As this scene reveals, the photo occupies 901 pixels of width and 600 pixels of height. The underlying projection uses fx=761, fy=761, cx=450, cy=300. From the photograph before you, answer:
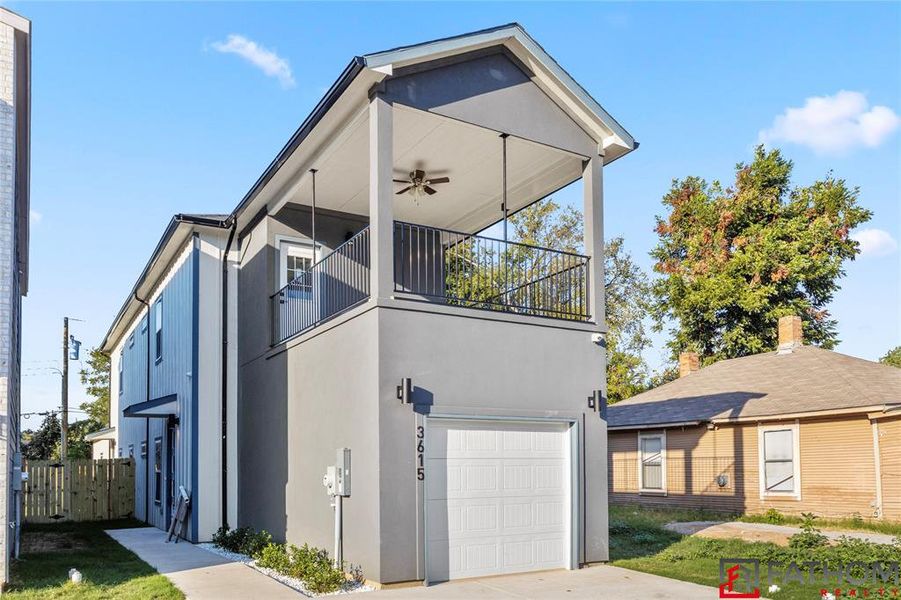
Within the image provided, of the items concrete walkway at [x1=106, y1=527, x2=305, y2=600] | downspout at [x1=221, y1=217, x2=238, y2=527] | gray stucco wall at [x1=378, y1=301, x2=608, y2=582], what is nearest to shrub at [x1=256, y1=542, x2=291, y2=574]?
concrete walkway at [x1=106, y1=527, x2=305, y2=600]

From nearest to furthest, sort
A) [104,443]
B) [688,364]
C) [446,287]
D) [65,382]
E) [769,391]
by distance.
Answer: [446,287] < [769,391] < [65,382] < [688,364] < [104,443]

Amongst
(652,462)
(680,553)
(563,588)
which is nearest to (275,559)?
(563,588)

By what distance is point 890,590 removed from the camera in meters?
7.92

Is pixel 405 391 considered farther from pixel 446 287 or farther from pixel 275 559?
pixel 446 287

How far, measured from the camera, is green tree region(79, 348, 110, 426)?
128 ft

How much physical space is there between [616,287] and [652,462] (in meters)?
13.3

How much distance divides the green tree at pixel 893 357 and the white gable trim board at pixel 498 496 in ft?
137

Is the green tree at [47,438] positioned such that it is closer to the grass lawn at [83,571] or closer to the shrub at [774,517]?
the grass lawn at [83,571]

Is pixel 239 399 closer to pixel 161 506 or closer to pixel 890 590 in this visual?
pixel 161 506

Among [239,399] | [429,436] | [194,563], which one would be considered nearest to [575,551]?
[429,436]

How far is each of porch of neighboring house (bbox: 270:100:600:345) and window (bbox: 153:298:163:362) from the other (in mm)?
4914

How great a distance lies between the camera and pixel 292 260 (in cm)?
1302

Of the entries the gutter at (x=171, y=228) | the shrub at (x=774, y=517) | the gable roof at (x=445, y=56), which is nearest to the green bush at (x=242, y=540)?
the gutter at (x=171, y=228)

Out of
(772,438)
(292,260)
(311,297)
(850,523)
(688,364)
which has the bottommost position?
(850,523)
